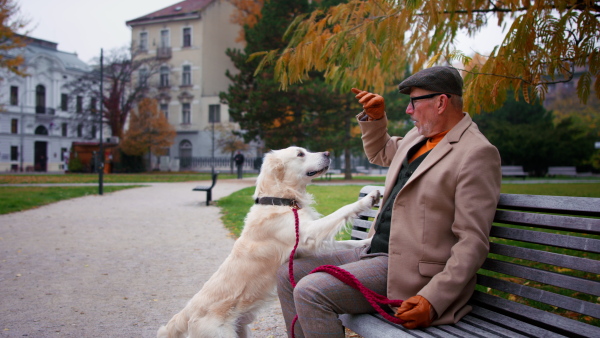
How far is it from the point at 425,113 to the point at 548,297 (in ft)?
3.68

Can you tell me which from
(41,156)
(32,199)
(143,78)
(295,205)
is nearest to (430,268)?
(295,205)

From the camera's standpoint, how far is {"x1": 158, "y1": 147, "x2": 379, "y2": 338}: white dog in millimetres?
2914

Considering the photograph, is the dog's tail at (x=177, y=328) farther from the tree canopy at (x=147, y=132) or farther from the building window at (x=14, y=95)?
the building window at (x=14, y=95)

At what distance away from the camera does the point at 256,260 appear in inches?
121

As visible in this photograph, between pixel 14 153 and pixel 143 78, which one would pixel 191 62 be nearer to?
pixel 143 78

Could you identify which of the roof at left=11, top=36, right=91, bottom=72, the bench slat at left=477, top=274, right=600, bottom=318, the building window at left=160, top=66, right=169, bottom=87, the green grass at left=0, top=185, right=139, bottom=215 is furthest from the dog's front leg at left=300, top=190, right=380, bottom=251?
the roof at left=11, top=36, right=91, bottom=72

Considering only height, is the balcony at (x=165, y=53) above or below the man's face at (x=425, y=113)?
above

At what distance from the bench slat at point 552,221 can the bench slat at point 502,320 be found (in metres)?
0.43

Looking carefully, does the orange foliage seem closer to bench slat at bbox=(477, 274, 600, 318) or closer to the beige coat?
the beige coat

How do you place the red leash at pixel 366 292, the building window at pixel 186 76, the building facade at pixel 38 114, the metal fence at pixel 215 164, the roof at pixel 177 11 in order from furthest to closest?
the building facade at pixel 38 114 < the building window at pixel 186 76 < the roof at pixel 177 11 < the metal fence at pixel 215 164 < the red leash at pixel 366 292

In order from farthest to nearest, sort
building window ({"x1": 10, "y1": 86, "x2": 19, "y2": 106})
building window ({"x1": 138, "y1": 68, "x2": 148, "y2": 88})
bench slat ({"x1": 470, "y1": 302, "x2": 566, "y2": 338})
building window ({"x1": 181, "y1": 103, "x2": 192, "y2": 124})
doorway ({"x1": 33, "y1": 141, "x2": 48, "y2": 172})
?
doorway ({"x1": 33, "y1": 141, "x2": 48, "y2": 172}) → building window ({"x1": 10, "y1": 86, "x2": 19, "y2": 106}) → building window ({"x1": 181, "y1": 103, "x2": 192, "y2": 124}) → building window ({"x1": 138, "y1": 68, "x2": 148, "y2": 88}) → bench slat ({"x1": 470, "y1": 302, "x2": 566, "y2": 338})

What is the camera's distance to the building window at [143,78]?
42.5m

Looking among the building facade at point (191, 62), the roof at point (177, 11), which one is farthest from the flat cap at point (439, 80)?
the roof at point (177, 11)

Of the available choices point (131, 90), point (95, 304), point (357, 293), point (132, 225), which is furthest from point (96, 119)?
point (357, 293)
